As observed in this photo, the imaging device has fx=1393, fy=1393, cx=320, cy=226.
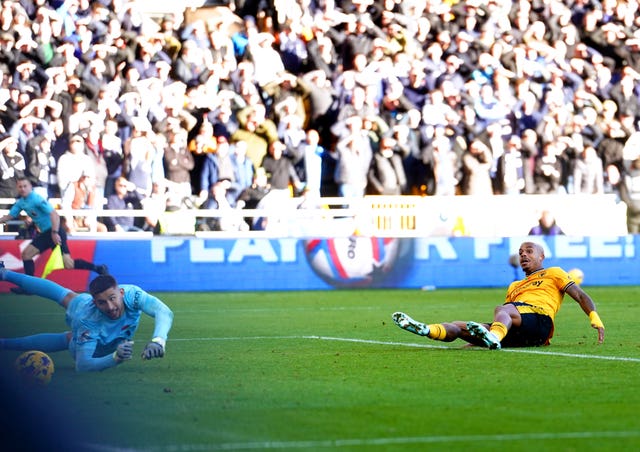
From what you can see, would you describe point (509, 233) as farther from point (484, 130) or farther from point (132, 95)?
point (132, 95)

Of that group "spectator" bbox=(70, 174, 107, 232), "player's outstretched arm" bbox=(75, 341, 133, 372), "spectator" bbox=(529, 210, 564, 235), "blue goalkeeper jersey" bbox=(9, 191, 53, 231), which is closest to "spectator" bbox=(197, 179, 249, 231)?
"spectator" bbox=(70, 174, 107, 232)

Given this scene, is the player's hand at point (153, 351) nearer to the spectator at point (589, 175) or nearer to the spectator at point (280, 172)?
the spectator at point (280, 172)

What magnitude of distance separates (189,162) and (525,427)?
16993mm

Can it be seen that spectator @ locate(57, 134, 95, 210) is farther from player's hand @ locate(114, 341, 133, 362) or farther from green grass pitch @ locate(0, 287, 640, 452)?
player's hand @ locate(114, 341, 133, 362)

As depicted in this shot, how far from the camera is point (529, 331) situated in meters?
12.9

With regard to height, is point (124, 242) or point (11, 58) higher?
point (11, 58)

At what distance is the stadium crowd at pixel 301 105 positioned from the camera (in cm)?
2414

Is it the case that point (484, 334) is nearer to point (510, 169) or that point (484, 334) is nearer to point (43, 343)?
point (43, 343)

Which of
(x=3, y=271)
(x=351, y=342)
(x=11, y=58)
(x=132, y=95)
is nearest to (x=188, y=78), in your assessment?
(x=132, y=95)

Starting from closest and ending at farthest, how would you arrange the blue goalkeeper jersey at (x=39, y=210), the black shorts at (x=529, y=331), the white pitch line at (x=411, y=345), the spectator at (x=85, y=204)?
the white pitch line at (x=411, y=345)
the black shorts at (x=529, y=331)
the blue goalkeeper jersey at (x=39, y=210)
the spectator at (x=85, y=204)

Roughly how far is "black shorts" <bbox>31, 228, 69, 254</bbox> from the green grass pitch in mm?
5376

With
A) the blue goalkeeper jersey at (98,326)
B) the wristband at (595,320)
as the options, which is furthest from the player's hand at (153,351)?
the wristband at (595,320)

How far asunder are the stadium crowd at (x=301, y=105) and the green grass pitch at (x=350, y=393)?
779 centimetres

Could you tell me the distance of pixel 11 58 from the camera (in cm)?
2447
